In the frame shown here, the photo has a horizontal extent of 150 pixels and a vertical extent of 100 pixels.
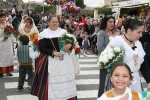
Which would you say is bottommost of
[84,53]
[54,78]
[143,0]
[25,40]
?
[84,53]

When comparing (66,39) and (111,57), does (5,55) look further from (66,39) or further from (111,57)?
(111,57)

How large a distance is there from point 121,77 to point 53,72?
215 cm

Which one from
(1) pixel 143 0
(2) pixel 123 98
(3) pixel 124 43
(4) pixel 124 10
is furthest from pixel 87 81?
(4) pixel 124 10

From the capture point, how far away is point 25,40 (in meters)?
6.33

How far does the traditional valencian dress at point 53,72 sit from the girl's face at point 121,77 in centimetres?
206

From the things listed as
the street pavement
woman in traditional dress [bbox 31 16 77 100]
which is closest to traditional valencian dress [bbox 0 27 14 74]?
the street pavement

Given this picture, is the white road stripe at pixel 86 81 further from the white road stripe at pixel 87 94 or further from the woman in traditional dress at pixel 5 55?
the woman in traditional dress at pixel 5 55

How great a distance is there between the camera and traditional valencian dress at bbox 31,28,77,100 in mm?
A: 4641

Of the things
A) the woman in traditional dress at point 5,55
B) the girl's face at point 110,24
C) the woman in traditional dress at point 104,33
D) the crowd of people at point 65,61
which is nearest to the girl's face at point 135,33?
the crowd of people at point 65,61

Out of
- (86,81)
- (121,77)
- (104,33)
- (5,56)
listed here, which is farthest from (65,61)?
(5,56)

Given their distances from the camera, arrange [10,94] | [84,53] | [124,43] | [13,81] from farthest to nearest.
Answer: [84,53] < [13,81] < [10,94] < [124,43]

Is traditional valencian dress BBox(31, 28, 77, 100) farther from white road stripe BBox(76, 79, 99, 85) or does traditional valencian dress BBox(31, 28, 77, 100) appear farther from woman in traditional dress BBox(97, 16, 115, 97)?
white road stripe BBox(76, 79, 99, 85)

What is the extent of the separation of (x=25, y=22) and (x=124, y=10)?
2265 cm

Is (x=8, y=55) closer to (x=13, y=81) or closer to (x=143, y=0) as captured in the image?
(x=13, y=81)
